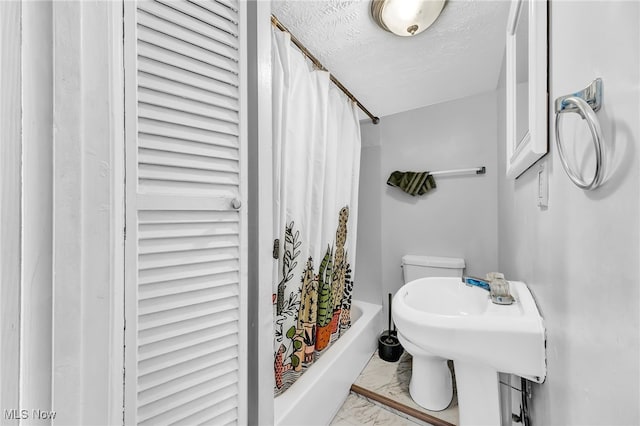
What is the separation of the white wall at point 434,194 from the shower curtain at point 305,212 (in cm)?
56

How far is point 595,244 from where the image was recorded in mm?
434

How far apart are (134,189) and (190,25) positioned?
0.36 meters

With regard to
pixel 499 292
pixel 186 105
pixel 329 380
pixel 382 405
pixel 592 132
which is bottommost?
pixel 382 405

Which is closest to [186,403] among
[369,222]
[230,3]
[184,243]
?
[184,243]

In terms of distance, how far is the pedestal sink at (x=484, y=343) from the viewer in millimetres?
696

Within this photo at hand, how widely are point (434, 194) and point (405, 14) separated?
1248 millimetres

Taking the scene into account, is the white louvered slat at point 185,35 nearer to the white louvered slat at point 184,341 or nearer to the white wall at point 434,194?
the white louvered slat at point 184,341

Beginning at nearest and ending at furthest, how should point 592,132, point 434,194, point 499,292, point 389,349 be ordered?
1. point 592,132
2. point 499,292
3. point 389,349
4. point 434,194

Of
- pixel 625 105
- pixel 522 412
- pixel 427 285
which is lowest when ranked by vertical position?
pixel 522 412

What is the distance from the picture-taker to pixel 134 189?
46cm

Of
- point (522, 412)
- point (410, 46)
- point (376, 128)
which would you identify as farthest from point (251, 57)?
point (376, 128)

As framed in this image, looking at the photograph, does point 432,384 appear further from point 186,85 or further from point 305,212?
point 186,85

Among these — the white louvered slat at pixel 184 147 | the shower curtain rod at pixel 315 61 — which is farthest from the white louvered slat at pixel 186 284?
the shower curtain rod at pixel 315 61

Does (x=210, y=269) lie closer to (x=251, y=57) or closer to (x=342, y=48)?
(x=251, y=57)
